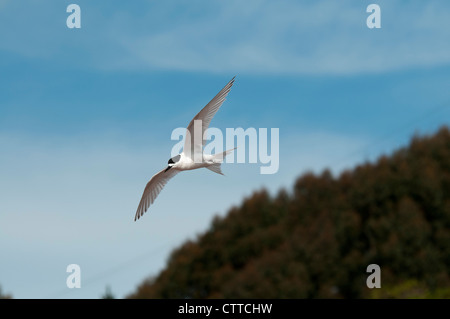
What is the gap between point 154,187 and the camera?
8.72 m

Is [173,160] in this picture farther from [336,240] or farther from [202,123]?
[336,240]

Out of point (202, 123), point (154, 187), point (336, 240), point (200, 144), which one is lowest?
point (154, 187)

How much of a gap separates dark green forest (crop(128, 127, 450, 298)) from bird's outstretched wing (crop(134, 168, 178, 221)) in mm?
31877

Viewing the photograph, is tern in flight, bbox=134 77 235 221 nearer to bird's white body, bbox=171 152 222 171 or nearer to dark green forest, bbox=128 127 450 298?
bird's white body, bbox=171 152 222 171

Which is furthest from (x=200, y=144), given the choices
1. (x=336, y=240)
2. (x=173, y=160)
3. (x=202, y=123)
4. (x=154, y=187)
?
(x=336, y=240)

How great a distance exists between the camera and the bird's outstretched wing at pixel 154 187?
8.56 meters

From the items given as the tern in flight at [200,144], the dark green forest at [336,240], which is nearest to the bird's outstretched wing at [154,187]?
the tern in flight at [200,144]

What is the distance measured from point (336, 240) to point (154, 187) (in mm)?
36435

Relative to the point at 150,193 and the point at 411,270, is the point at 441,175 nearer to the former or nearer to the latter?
the point at 411,270

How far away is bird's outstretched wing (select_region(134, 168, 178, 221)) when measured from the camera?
856 cm

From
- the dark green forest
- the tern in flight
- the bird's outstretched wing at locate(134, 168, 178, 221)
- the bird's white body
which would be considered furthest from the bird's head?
the dark green forest

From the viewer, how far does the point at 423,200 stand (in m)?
41.9

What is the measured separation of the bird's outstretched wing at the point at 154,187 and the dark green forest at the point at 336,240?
3188cm

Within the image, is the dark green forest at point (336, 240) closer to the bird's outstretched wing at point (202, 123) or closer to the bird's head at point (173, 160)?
the bird's head at point (173, 160)
